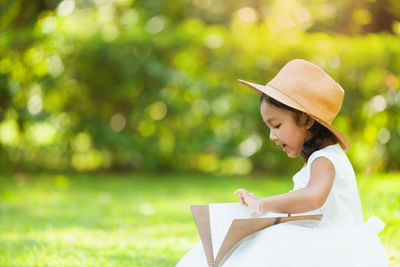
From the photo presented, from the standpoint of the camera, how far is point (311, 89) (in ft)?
7.91

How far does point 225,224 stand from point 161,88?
6.16 metres

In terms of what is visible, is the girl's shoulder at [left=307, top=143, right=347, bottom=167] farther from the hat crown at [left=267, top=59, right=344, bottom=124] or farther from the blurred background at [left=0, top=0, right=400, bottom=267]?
the blurred background at [left=0, top=0, right=400, bottom=267]

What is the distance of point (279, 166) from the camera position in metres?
8.89

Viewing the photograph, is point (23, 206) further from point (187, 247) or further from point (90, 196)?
point (187, 247)

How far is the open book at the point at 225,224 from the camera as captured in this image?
2.24 meters

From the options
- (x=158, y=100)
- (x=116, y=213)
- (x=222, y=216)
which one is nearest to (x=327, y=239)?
(x=222, y=216)

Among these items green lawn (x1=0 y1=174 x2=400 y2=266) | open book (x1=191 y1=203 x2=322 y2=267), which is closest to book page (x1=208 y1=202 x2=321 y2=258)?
open book (x1=191 y1=203 x2=322 y2=267)

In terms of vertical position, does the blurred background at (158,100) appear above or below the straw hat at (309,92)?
above

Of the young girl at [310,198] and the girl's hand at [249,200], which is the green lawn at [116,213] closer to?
the young girl at [310,198]

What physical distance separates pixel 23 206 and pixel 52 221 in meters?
0.97

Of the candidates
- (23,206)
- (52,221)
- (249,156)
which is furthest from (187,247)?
(249,156)

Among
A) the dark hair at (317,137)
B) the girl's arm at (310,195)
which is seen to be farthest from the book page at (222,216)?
the dark hair at (317,137)

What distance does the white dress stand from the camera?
85.9 inches

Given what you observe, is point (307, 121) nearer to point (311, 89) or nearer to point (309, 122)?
point (309, 122)
